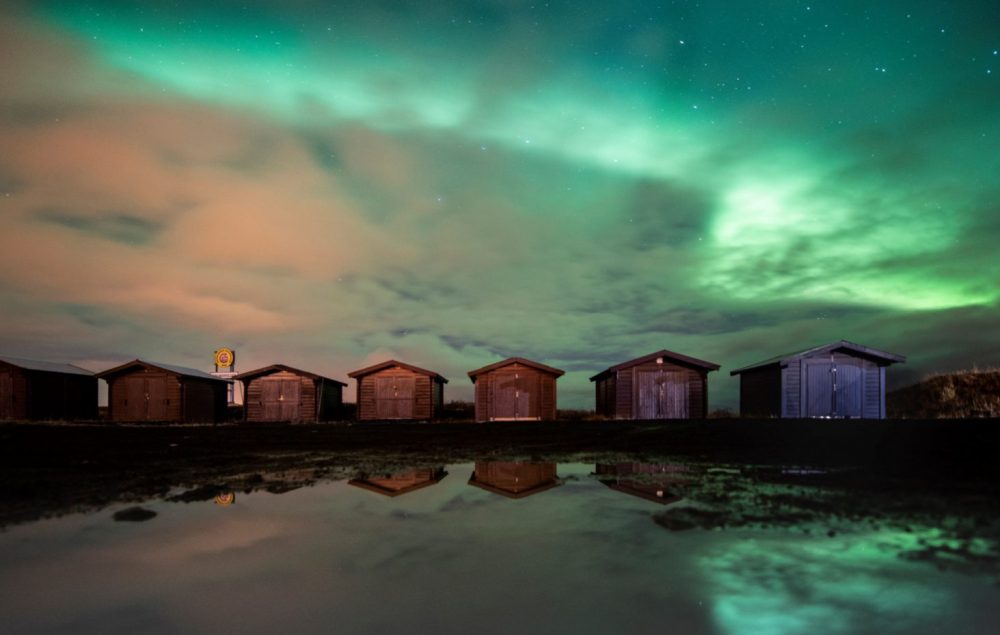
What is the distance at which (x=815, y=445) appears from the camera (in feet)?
42.5

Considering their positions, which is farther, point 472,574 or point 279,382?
point 279,382

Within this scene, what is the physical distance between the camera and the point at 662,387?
1363 inches

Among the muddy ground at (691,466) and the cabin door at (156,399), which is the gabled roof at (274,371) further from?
the muddy ground at (691,466)

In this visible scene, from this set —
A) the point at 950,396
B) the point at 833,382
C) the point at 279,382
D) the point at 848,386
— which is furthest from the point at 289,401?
the point at 950,396

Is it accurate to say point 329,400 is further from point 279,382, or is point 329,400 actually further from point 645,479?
point 645,479

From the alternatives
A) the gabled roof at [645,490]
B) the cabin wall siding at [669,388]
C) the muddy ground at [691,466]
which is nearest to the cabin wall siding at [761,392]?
the cabin wall siding at [669,388]

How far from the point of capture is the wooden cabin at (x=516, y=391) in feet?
119

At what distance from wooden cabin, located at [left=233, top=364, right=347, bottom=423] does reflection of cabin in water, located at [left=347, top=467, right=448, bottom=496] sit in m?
31.8

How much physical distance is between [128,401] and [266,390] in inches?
388

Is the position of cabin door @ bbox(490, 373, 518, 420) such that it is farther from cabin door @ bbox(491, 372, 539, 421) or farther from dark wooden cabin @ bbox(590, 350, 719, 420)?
dark wooden cabin @ bbox(590, 350, 719, 420)

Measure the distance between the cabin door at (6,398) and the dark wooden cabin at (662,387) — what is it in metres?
42.2

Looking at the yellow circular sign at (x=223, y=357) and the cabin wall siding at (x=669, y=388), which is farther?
the yellow circular sign at (x=223, y=357)

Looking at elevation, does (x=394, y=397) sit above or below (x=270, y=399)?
above

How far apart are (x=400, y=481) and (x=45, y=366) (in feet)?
153
